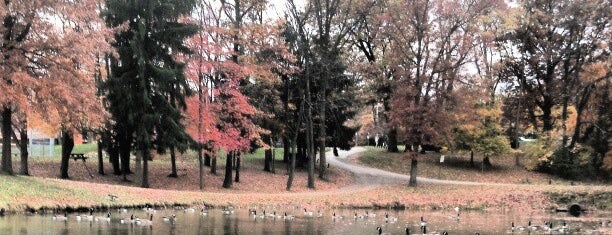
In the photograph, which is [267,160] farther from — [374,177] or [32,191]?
[32,191]

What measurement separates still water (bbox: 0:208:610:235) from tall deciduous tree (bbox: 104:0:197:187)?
923cm

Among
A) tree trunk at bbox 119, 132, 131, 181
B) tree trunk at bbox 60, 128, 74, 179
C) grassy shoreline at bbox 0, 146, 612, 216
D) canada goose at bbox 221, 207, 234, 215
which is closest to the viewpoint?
grassy shoreline at bbox 0, 146, 612, 216

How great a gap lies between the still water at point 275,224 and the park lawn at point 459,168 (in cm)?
2362

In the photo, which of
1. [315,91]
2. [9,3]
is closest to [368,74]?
[315,91]

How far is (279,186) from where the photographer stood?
137 feet

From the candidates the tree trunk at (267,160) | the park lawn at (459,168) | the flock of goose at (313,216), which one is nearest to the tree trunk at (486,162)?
the park lawn at (459,168)

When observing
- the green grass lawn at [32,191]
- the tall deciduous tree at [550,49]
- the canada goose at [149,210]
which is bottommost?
the canada goose at [149,210]

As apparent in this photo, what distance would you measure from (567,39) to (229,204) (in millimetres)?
36251

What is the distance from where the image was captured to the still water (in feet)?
58.6

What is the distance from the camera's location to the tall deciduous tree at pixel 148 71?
33.2 m

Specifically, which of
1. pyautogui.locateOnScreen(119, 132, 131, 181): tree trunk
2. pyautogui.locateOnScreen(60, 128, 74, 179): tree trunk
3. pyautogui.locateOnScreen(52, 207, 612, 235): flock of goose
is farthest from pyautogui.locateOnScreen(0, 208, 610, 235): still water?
pyautogui.locateOnScreen(60, 128, 74, 179): tree trunk

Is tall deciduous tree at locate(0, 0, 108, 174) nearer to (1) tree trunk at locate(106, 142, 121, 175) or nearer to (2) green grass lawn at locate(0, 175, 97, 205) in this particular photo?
(2) green grass lawn at locate(0, 175, 97, 205)

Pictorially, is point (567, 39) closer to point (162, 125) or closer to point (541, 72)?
point (541, 72)

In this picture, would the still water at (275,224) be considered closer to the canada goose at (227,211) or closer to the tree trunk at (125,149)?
the canada goose at (227,211)
